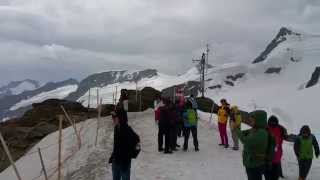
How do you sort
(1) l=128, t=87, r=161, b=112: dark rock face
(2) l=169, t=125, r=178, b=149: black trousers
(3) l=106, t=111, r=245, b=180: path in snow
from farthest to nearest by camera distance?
(1) l=128, t=87, r=161, b=112: dark rock face
(2) l=169, t=125, r=178, b=149: black trousers
(3) l=106, t=111, r=245, b=180: path in snow

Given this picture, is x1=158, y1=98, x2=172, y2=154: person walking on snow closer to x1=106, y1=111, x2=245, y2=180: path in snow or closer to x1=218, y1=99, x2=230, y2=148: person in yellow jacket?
x1=106, y1=111, x2=245, y2=180: path in snow

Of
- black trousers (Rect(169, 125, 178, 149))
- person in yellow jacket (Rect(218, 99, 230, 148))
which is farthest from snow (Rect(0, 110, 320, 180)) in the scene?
person in yellow jacket (Rect(218, 99, 230, 148))

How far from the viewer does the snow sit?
17484 millimetres

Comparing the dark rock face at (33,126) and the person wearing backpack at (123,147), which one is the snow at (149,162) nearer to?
the dark rock face at (33,126)

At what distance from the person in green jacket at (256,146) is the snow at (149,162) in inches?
205

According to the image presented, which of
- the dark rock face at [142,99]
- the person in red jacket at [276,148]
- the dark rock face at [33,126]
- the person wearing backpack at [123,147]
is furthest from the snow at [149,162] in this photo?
the dark rock face at [142,99]

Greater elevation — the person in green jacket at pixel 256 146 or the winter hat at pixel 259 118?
the winter hat at pixel 259 118

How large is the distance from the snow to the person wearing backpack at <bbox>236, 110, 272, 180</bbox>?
520cm

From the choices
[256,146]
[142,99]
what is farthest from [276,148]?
[142,99]

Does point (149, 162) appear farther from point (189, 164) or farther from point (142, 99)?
point (142, 99)

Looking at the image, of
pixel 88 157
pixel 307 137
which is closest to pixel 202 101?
pixel 88 157

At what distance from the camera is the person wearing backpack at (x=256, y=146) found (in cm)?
1166

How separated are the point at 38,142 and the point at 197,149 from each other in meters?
10.2

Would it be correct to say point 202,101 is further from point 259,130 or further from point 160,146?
point 259,130
